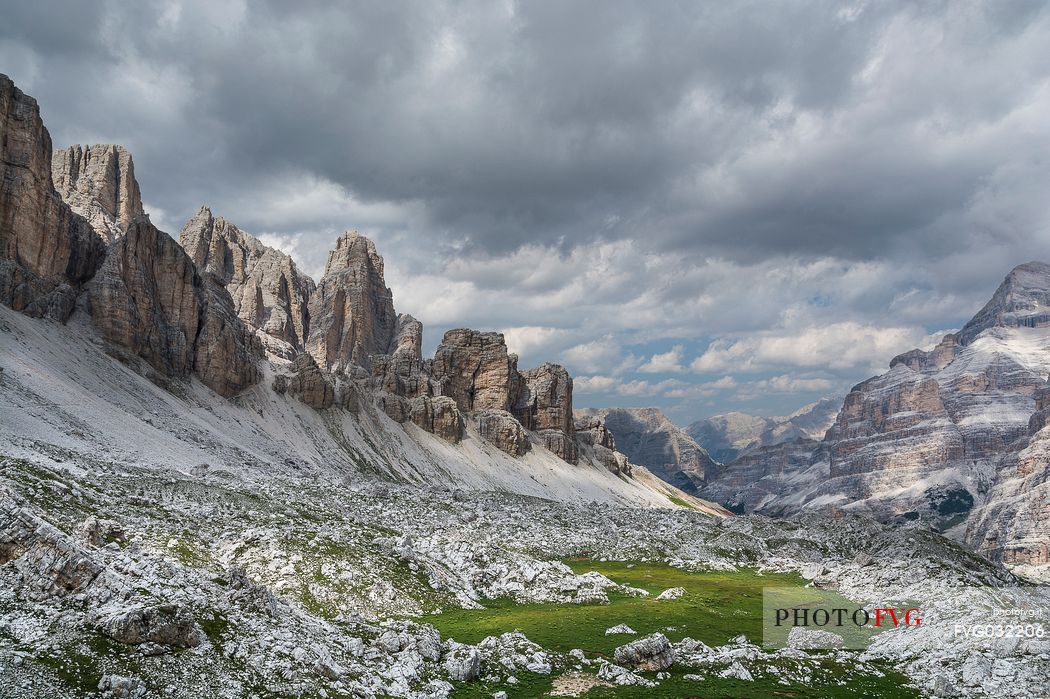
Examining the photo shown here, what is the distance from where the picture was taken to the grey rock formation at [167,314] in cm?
12575

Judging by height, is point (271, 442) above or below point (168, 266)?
below

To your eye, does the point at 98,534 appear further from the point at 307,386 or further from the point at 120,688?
the point at 307,386

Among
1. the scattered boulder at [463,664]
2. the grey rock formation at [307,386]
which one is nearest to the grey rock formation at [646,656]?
the scattered boulder at [463,664]

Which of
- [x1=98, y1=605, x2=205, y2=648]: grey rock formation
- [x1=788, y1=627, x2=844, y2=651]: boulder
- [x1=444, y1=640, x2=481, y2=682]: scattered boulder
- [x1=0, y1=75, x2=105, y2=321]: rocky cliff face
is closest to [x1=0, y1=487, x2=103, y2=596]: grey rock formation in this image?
[x1=98, y1=605, x2=205, y2=648]: grey rock formation

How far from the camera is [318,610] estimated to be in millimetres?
38594

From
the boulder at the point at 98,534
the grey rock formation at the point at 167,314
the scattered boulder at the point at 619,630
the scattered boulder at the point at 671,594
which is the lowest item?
the scattered boulder at the point at 671,594

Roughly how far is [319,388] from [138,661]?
489 ft

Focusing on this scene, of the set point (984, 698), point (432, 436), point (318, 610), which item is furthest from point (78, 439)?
point (432, 436)

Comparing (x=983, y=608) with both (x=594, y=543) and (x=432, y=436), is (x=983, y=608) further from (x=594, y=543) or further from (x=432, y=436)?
(x=432, y=436)

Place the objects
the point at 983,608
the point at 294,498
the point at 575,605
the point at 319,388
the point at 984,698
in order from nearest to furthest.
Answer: the point at 984,698 → the point at 983,608 → the point at 575,605 → the point at 294,498 → the point at 319,388

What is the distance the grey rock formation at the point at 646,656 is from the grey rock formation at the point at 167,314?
398 ft

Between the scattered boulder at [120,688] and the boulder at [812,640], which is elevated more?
the scattered boulder at [120,688]

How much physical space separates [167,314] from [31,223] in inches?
1251

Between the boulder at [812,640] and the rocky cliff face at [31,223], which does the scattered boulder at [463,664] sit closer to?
the boulder at [812,640]
